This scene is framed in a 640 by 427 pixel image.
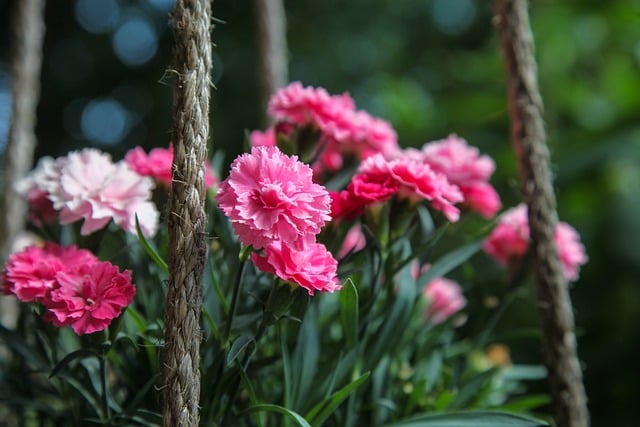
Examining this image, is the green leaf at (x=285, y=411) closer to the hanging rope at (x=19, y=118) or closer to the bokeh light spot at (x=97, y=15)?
the hanging rope at (x=19, y=118)

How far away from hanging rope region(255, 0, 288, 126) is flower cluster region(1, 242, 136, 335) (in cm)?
39

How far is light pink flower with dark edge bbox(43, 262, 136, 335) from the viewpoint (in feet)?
1.14

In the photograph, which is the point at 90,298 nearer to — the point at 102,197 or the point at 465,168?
the point at 102,197

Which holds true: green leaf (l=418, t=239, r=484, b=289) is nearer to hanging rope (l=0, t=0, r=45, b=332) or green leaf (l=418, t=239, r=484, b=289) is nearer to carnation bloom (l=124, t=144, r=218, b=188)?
carnation bloom (l=124, t=144, r=218, b=188)

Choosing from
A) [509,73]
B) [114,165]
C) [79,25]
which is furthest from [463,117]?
[79,25]

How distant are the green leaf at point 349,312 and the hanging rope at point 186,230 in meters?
0.09

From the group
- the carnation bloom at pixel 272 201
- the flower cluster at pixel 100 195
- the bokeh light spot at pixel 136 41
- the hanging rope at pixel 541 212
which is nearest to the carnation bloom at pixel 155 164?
the flower cluster at pixel 100 195

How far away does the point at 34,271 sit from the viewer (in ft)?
1.27

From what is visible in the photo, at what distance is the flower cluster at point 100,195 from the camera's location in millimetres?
418

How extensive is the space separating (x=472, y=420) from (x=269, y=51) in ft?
1.59

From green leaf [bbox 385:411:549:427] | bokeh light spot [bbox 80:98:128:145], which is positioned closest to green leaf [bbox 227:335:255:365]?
green leaf [bbox 385:411:549:427]

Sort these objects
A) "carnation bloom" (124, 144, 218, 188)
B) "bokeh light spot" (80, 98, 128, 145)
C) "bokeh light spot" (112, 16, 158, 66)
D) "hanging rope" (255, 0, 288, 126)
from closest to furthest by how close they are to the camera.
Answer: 1. "carnation bloom" (124, 144, 218, 188)
2. "hanging rope" (255, 0, 288, 126)
3. "bokeh light spot" (80, 98, 128, 145)
4. "bokeh light spot" (112, 16, 158, 66)

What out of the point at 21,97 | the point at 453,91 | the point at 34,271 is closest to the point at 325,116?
the point at 34,271

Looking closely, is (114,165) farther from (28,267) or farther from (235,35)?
(235,35)
